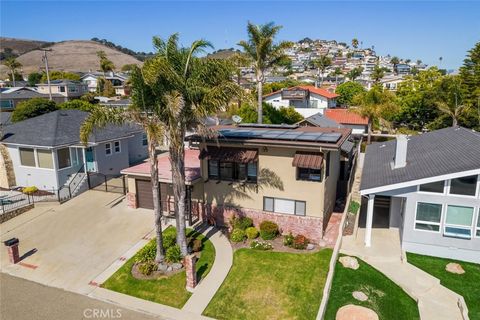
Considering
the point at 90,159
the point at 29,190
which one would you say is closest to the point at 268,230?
the point at 90,159

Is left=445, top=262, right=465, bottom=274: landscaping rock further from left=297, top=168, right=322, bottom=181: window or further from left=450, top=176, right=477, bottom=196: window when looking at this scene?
left=297, top=168, right=322, bottom=181: window

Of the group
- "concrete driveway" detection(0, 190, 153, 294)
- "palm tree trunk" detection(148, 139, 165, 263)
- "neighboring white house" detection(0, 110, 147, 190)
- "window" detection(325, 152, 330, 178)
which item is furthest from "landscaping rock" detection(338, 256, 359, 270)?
"neighboring white house" detection(0, 110, 147, 190)

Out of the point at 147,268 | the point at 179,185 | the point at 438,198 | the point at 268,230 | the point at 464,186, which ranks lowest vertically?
the point at 147,268

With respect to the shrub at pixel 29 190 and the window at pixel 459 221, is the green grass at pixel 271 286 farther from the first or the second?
the shrub at pixel 29 190

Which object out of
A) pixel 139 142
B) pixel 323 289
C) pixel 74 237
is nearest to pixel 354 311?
pixel 323 289

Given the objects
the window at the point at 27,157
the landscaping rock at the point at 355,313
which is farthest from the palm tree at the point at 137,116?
the window at the point at 27,157

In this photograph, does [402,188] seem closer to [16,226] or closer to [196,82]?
[196,82]

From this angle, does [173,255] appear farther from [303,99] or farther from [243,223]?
[303,99]
